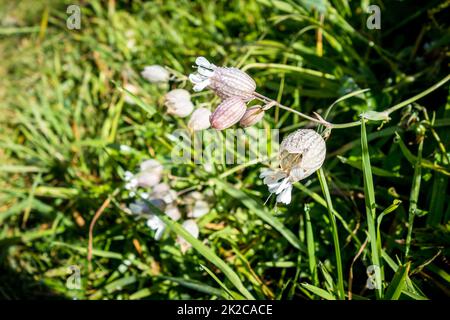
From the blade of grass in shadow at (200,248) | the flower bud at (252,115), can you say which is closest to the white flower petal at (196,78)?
the flower bud at (252,115)

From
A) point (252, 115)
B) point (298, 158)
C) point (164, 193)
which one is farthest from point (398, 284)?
point (164, 193)

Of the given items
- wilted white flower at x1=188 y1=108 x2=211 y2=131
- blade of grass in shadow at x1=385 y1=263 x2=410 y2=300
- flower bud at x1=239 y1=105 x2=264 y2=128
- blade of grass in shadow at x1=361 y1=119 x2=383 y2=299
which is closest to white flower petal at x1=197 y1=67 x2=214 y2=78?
flower bud at x1=239 y1=105 x2=264 y2=128

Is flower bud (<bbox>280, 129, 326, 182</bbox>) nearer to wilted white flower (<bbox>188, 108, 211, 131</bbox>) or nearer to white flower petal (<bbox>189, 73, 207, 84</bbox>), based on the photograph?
white flower petal (<bbox>189, 73, 207, 84</bbox>)

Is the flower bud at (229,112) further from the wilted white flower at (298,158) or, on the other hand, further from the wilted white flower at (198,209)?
the wilted white flower at (198,209)

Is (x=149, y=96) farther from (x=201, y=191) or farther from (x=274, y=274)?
(x=274, y=274)

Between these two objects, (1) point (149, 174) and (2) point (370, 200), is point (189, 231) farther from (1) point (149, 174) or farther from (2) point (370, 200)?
(2) point (370, 200)

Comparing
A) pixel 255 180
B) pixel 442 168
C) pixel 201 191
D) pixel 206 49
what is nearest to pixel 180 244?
pixel 201 191
